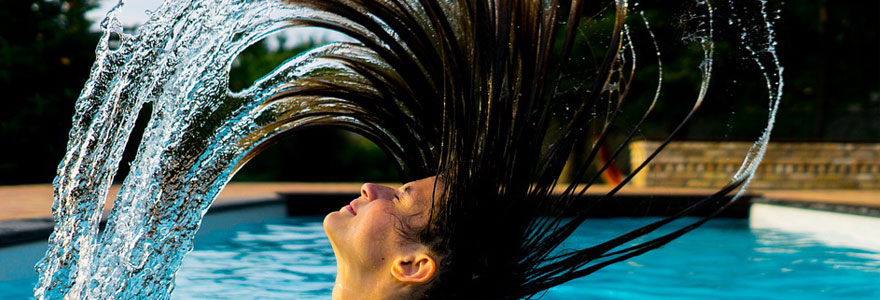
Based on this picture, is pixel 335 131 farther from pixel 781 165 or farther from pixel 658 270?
pixel 658 270

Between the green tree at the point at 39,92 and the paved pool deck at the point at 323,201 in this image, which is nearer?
the paved pool deck at the point at 323,201

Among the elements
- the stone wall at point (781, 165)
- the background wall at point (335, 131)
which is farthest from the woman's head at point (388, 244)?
the stone wall at point (781, 165)

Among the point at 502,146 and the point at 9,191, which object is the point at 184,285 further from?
the point at 9,191

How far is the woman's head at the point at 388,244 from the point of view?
8.38 ft

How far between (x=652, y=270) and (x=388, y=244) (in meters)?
4.97

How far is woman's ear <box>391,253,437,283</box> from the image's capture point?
8.32ft

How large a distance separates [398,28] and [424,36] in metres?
0.09

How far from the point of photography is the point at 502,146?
2.46 m

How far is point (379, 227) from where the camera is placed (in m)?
2.57

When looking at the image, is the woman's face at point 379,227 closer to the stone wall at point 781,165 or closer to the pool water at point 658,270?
the pool water at point 658,270

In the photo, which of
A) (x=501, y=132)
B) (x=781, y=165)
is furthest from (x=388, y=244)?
(x=781, y=165)

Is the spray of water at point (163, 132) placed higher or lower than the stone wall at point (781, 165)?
lower

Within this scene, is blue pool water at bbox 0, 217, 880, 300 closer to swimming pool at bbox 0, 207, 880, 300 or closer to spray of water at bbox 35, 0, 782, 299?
swimming pool at bbox 0, 207, 880, 300

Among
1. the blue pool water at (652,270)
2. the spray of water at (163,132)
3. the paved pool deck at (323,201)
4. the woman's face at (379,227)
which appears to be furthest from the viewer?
the paved pool deck at (323,201)
